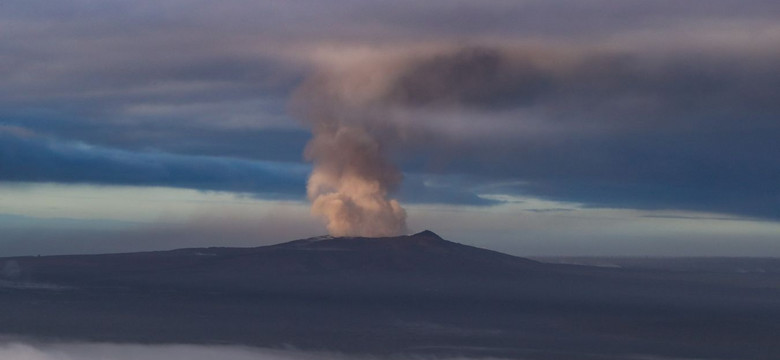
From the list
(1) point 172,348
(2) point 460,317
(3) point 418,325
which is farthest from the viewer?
(2) point 460,317

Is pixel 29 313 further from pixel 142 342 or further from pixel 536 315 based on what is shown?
pixel 536 315

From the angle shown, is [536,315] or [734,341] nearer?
[734,341]

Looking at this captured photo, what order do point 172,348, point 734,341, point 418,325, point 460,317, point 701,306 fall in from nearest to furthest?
point 172,348 < point 734,341 < point 418,325 < point 460,317 < point 701,306

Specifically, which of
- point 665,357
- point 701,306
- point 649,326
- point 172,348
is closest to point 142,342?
point 172,348

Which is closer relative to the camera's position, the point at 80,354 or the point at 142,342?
the point at 80,354

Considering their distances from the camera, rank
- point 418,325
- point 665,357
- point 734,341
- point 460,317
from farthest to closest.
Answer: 1. point 460,317
2. point 418,325
3. point 734,341
4. point 665,357

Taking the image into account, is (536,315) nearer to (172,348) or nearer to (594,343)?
(594,343)

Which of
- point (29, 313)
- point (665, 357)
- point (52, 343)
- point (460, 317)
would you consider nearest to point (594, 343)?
point (665, 357)

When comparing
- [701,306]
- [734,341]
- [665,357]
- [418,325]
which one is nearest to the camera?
[665,357]
